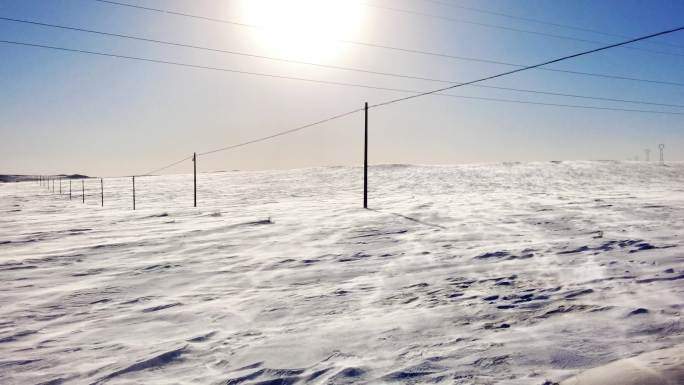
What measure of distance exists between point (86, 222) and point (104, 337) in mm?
15499

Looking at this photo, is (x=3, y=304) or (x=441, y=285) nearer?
(x=3, y=304)

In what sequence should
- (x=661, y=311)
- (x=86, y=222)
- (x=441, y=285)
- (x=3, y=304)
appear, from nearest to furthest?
(x=661, y=311) < (x=3, y=304) < (x=441, y=285) < (x=86, y=222)

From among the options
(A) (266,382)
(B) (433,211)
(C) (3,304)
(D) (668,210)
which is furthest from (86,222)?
(D) (668,210)

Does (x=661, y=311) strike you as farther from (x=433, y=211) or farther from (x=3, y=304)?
(x=433, y=211)

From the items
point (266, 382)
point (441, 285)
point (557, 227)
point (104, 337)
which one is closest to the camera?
point (266, 382)

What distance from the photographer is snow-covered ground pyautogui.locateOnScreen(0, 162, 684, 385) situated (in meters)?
4.40

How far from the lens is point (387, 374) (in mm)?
4145

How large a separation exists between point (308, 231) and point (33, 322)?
880cm

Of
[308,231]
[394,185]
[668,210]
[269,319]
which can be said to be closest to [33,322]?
[269,319]

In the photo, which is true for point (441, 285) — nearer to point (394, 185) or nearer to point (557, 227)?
point (557, 227)

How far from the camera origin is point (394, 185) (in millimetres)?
40875

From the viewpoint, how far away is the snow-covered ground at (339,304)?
14.4 feet

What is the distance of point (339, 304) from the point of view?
6516 millimetres

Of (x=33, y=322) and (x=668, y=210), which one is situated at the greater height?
(x=668, y=210)
